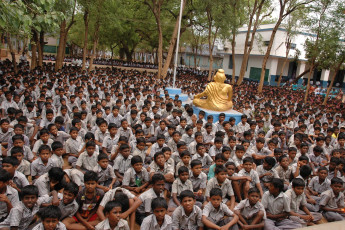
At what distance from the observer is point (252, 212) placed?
340 centimetres

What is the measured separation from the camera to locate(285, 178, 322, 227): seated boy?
354 centimetres

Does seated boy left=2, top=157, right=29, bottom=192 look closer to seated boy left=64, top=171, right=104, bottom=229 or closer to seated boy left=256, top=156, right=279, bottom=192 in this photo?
seated boy left=64, top=171, right=104, bottom=229

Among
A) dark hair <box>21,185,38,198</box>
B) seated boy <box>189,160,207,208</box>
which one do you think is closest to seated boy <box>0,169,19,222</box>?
dark hair <box>21,185,38,198</box>

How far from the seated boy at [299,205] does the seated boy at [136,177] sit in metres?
1.91

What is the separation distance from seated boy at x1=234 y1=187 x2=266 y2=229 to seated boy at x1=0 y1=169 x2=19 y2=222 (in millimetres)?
2581

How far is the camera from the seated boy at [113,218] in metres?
2.77

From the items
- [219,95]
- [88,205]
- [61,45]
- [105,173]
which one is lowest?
[88,205]

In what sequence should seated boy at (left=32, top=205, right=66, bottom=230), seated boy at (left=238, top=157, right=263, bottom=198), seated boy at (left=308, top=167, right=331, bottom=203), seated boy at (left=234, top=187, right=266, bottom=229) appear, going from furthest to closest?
1. seated boy at (left=308, top=167, right=331, bottom=203)
2. seated boy at (left=238, top=157, right=263, bottom=198)
3. seated boy at (left=234, top=187, right=266, bottom=229)
4. seated boy at (left=32, top=205, right=66, bottom=230)

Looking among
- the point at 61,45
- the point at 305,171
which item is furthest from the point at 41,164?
the point at 61,45

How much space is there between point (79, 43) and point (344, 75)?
93.3 ft

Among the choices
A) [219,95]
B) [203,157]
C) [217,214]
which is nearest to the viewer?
[217,214]

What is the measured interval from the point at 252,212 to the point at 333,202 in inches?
53.3

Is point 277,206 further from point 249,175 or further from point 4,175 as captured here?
point 4,175

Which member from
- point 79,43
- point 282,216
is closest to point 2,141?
point 282,216
